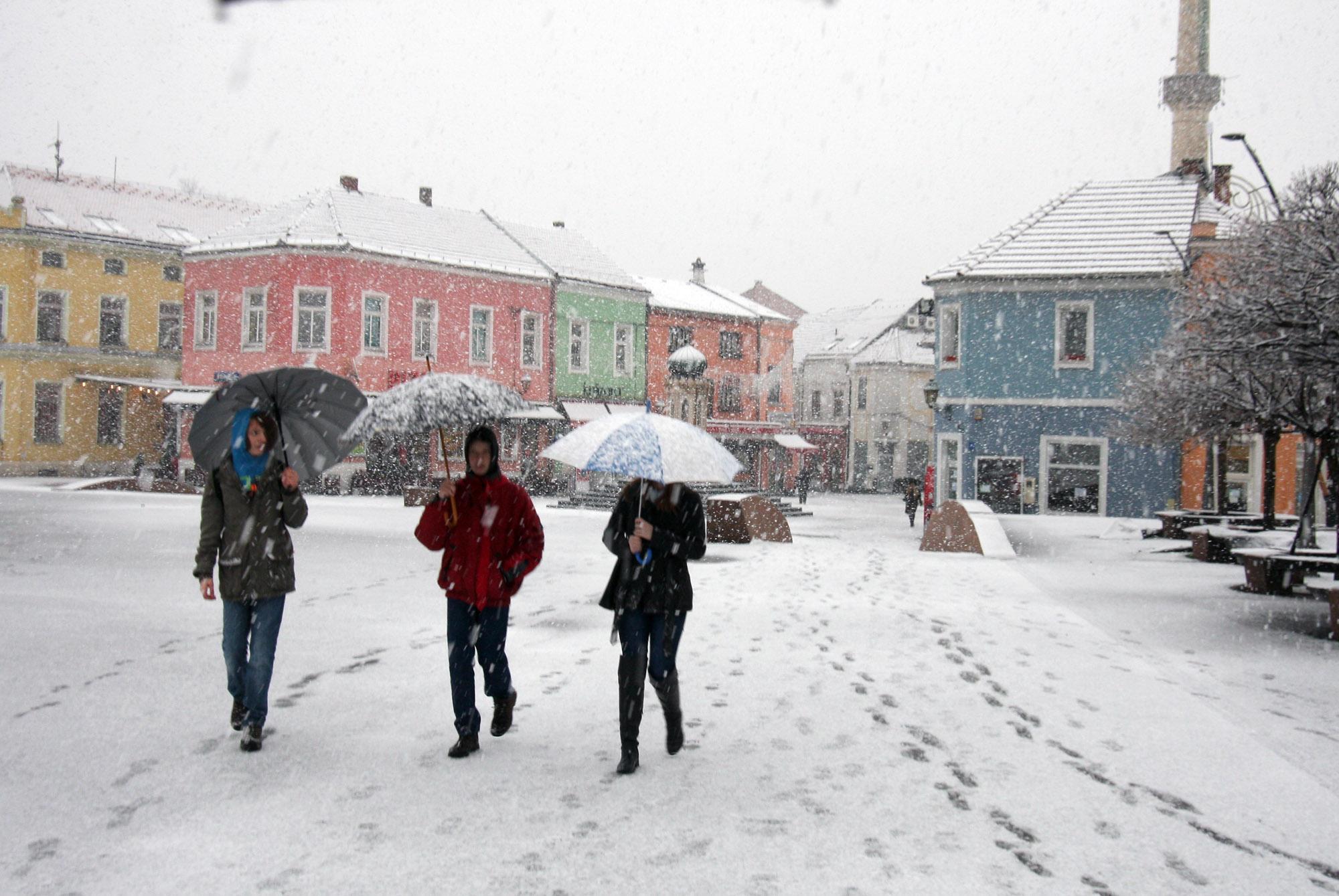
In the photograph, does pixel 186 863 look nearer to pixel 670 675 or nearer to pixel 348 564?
pixel 670 675

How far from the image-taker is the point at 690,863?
4270 mm

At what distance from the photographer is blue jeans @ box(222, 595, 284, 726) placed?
225 inches

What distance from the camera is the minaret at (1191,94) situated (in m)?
35.1

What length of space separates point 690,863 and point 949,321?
2787 centimetres

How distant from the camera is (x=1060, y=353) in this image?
1139 inches

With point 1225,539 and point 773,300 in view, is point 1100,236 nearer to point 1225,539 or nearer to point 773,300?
point 1225,539

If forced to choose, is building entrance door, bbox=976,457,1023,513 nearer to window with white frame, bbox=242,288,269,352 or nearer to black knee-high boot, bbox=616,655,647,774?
window with white frame, bbox=242,288,269,352

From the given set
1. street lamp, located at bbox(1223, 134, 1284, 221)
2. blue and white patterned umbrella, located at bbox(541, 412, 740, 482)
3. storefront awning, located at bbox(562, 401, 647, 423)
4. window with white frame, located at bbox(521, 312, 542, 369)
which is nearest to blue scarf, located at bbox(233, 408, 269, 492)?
blue and white patterned umbrella, located at bbox(541, 412, 740, 482)

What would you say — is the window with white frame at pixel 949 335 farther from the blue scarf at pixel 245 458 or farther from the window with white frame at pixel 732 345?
the blue scarf at pixel 245 458

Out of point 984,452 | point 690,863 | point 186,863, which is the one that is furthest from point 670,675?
point 984,452

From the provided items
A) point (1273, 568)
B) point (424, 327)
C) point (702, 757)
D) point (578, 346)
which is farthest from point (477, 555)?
point (578, 346)

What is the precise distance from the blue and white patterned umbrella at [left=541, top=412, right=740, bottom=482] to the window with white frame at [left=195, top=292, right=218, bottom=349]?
103 feet

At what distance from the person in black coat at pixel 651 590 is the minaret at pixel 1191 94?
112ft

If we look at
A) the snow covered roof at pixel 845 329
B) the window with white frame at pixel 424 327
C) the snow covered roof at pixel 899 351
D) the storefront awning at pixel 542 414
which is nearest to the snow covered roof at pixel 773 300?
the snow covered roof at pixel 845 329
